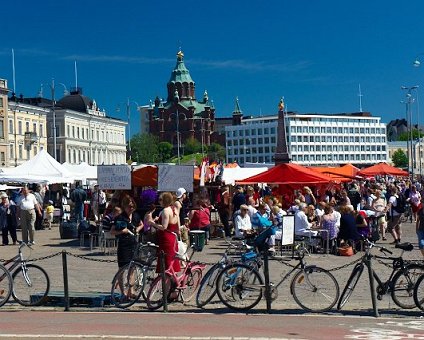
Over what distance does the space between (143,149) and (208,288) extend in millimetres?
153789

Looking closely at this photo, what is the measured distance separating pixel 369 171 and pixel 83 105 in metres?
77.2

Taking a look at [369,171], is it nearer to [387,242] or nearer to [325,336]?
[387,242]

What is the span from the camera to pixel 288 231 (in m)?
19.6

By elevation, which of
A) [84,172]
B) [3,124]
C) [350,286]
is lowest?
[350,286]

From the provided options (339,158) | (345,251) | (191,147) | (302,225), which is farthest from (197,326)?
(191,147)

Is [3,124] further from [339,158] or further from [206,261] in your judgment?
[339,158]

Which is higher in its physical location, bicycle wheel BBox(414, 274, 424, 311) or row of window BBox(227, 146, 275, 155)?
row of window BBox(227, 146, 275, 155)

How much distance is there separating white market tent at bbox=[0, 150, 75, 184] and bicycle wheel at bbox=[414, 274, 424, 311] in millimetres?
23052

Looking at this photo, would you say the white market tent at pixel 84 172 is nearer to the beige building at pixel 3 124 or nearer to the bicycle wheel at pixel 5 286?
the bicycle wheel at pixel 5 286

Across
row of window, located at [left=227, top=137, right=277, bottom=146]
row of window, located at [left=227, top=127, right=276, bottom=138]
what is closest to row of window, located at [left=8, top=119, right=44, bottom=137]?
row of window, located at [left=227, top=137, right=277, bottom=146]

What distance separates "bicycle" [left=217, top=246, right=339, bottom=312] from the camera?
12.6 meters

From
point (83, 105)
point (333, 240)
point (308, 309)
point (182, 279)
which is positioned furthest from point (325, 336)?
point (83, 105)

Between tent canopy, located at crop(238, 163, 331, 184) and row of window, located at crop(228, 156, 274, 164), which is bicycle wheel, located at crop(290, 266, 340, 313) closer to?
tent canopy, located at crop(238, 163, 331, 184)

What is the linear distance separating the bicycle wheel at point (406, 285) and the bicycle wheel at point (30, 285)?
5639 millimetres
